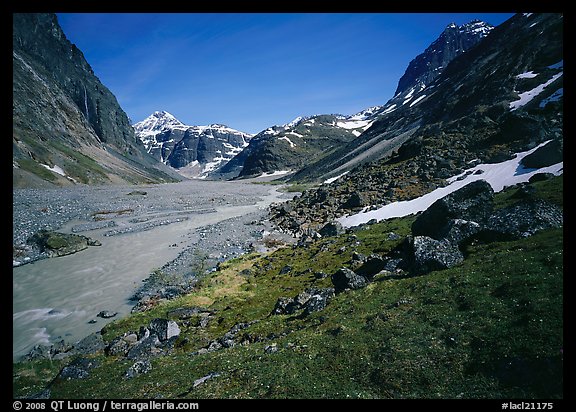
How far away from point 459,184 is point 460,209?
25966 mm

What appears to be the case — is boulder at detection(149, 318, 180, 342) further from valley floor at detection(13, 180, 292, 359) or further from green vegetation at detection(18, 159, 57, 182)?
green vegetation at detection(18, 159, 57, 182)

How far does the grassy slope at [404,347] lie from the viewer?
32.8ft

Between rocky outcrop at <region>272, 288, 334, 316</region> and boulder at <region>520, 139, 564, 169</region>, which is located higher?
boulder at <region>520, 139, 564, 169</region>

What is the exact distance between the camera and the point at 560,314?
35.3 feet

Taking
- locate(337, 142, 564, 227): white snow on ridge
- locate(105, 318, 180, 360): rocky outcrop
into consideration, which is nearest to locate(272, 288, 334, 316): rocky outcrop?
locate(105, 318, 180, 360): rocky outcrop

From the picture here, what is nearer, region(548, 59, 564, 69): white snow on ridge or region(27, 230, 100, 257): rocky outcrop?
region(27, 230, 100, 257): rocky outcrop

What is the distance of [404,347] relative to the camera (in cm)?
1222

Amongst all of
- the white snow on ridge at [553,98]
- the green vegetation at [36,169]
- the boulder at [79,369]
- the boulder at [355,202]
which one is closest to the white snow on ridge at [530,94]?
the white snow on ridge at [553,98]

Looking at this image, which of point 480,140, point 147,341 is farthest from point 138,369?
point 480,140

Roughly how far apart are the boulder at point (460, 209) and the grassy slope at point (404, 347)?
13.5 ft

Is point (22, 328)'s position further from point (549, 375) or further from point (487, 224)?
point (487, 224)

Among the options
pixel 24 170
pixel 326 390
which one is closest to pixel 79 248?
pixel 326 390

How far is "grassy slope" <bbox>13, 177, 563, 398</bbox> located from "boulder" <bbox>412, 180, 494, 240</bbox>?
412cm

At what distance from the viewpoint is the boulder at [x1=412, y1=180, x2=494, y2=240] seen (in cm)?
2345
